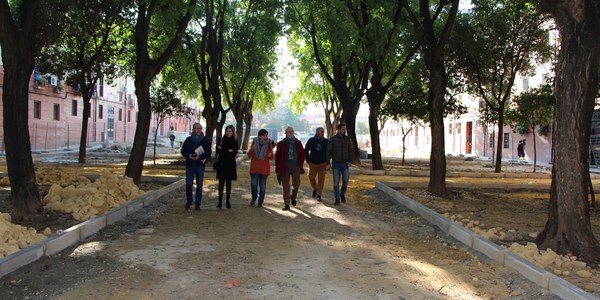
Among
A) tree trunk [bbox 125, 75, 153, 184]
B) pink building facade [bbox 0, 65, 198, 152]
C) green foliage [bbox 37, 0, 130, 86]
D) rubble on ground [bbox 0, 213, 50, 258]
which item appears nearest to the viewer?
rubble on ground [bbox 0, 213, 50, 258]

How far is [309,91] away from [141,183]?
87.7 feet

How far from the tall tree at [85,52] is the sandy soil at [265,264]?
11.5 metres

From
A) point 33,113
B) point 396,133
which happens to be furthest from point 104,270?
point 396,133

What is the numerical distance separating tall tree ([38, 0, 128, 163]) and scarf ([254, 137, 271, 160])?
9853 millimetres

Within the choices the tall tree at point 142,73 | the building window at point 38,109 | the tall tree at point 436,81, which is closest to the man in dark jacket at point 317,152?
the tall tree at point 436,81

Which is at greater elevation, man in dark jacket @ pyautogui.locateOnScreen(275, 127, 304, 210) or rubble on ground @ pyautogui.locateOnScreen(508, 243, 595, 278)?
man in dark jacket @ pyautogui.locateOnScreen(275, 127, 304, 210)

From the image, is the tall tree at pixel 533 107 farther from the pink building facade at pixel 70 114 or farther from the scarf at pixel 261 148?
the pink building facade at pixel 70 114

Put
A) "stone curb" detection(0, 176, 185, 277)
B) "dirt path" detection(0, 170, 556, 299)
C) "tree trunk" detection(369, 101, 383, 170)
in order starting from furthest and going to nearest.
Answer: "tree trunk" detection(369, 101, 383, 170) → "stone curb" detection(0, 176, 185, 277) → "dirt path" detection(0, 170, 556, 299)

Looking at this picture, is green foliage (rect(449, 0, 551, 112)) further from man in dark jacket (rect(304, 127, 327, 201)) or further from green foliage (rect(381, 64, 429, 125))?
man in dark jacket (rect(304, 127, 327, 201))

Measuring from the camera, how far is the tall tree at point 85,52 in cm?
1783

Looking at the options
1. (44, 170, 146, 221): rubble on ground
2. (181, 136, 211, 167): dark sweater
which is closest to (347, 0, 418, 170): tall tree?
(181, 136, 211, 167): dark sweater

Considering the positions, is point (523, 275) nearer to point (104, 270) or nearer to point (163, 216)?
point (104, 270)

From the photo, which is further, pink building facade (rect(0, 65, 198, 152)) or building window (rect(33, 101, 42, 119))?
building window (rect(33, 101, 42, 119))

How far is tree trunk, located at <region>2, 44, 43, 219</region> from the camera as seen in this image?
7383 mm
